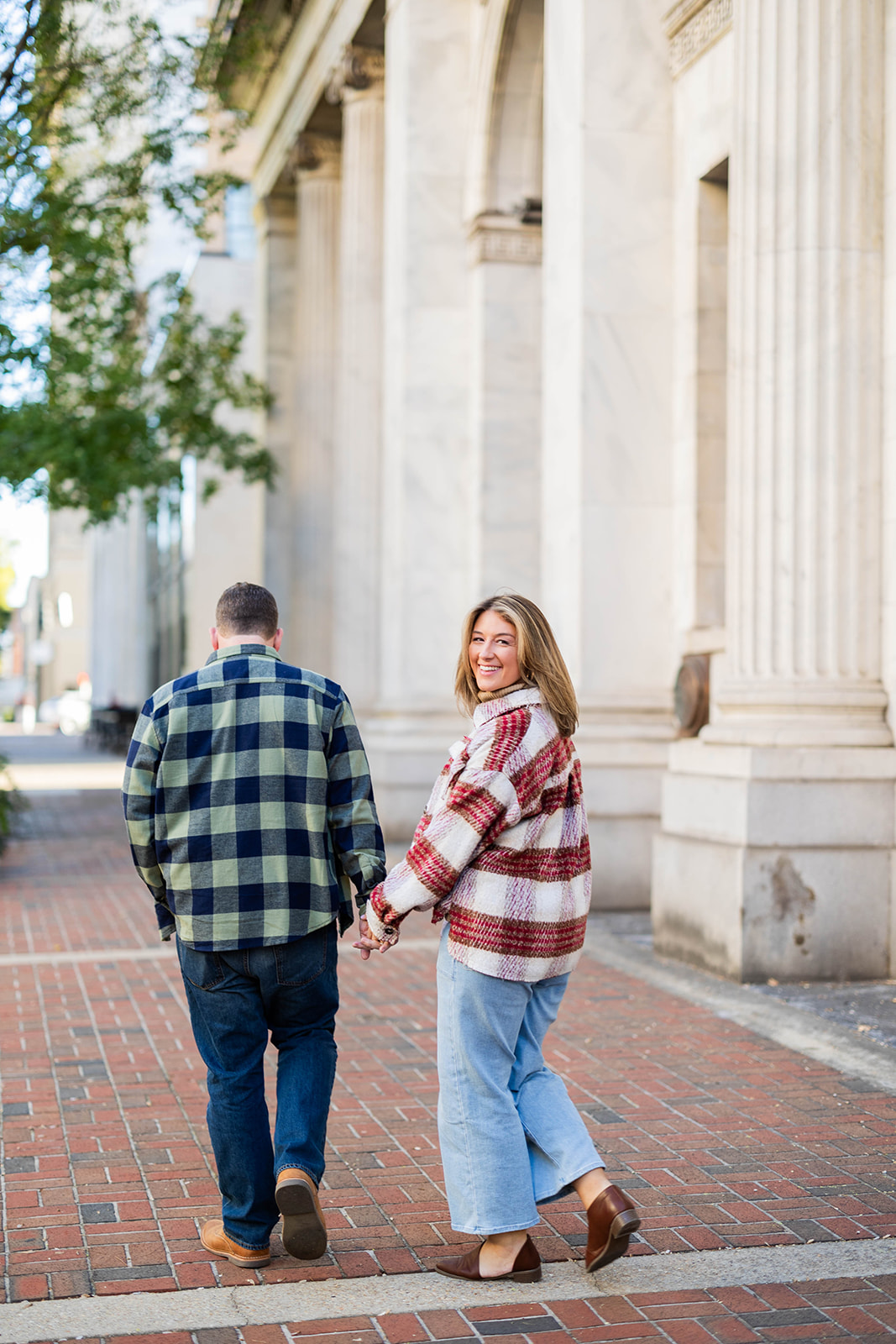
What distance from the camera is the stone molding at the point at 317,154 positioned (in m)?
21.0

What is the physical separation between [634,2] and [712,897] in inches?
248

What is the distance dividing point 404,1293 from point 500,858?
1.13 metres

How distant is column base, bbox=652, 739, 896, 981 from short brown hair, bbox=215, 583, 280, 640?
14.1 feet

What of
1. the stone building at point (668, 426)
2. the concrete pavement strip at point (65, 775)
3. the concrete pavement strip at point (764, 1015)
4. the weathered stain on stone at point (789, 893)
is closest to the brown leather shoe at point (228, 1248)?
the concrete pavement strip at point (764, 1015)

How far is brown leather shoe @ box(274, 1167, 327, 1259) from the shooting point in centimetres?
374

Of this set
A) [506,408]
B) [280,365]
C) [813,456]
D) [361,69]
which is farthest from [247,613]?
[280,365]

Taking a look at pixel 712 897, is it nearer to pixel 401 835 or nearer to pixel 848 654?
pixel 848 654

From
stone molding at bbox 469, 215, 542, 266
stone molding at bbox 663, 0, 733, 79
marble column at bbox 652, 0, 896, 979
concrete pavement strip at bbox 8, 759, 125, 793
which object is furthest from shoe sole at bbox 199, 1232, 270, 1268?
concrete pavement strip at bbox 8, 759, 125, 793

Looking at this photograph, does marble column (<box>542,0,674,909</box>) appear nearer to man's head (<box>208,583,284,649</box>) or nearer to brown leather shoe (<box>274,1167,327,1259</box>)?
man's head (<box>208,583,284,649</box>)

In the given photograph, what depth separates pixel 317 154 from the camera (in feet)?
68.9

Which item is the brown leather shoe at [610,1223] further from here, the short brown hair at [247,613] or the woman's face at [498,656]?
the short brown hair at [247,613]

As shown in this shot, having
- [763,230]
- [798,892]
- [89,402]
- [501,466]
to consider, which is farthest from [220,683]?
[89,402]

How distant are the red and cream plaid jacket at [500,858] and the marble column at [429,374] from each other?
10713 mm

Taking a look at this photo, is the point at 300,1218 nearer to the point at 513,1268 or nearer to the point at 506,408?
the point at 513,1268
